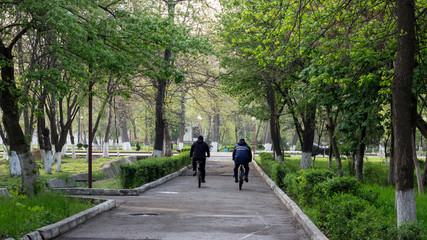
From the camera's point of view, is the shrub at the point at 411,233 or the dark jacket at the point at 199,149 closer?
the shrub at the point at 411,233

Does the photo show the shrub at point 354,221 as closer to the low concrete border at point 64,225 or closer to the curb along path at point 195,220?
the curb along path at point 195,220

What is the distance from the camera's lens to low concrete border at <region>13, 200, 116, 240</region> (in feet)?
22.8

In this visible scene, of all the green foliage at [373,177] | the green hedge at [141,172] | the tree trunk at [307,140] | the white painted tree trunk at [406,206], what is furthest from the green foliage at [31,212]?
the tree trunk at [307,140]

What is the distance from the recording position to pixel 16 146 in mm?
11711

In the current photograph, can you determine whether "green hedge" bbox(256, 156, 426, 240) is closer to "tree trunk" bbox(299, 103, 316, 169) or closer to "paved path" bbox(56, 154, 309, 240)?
"paved path" bbox(56, 154, 309, 240)

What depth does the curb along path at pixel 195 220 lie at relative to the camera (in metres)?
7.71

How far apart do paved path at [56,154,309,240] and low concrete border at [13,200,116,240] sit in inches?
4.6

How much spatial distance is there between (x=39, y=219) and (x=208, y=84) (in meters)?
22.6

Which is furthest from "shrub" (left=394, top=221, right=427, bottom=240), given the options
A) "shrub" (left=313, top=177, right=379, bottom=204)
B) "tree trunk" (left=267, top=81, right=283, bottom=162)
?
"tree trunk" (left=267, top=81, right=283, bottom=162)

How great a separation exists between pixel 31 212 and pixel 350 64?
9.27 m

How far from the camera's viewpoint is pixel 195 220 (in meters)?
9.19

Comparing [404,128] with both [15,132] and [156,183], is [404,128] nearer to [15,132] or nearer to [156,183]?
[15,132]

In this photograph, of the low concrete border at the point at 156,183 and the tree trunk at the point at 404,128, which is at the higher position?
the tree trunk at the point at 404,128

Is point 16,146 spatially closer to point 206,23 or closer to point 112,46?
point 112,46
